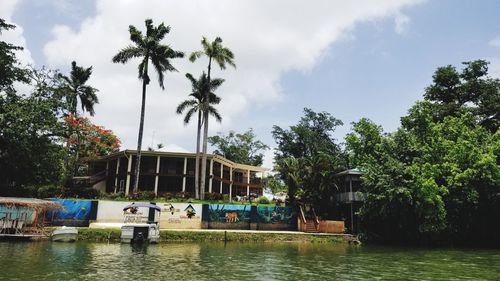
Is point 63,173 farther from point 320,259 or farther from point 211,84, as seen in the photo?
point 320,259

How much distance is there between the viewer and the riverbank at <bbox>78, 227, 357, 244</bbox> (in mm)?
29797

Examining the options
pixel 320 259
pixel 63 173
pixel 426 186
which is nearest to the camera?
pixel 320 259

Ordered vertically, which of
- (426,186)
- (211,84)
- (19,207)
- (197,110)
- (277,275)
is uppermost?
(211,84)

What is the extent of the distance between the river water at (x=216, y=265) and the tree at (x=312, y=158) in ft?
52.1

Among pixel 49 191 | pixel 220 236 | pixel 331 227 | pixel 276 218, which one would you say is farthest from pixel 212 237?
pixel 49 191

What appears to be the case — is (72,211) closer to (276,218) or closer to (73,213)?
(73,213)

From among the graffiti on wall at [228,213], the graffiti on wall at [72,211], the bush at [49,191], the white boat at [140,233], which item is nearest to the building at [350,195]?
the graffiti on wall at [228,213]

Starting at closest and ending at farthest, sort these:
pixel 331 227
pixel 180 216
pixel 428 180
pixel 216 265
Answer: pixel 216 265 < pixel 428 180 < pixel 180 216 < pixel 331 227

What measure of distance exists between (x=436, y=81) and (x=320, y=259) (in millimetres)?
36107

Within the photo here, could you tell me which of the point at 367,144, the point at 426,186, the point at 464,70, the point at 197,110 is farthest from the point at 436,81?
the point at 197,110

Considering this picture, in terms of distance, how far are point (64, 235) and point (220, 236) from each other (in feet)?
39.3

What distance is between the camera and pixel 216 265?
61.5ft

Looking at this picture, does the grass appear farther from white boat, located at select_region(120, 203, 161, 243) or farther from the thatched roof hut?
the thatched roof hut

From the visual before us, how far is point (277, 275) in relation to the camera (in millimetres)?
16484
